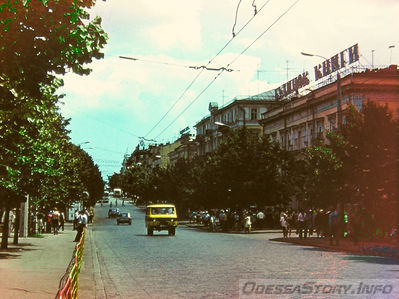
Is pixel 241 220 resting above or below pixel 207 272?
above

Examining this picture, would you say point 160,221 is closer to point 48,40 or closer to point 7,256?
point 7,256

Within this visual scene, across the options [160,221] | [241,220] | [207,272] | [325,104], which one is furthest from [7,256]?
[325,104]

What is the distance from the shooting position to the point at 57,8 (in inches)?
413

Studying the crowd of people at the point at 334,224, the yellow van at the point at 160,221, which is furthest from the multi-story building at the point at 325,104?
the yellow van at the point at 160,221

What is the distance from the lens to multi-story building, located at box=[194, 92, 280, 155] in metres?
82.9

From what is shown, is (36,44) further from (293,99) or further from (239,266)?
(293,99)

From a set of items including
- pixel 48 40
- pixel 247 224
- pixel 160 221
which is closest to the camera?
pixel 48 40

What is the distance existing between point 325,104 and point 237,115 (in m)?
30.7

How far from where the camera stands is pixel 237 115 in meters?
84.5

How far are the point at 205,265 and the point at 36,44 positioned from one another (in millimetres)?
9655

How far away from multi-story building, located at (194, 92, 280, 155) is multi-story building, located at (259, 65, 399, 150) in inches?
385

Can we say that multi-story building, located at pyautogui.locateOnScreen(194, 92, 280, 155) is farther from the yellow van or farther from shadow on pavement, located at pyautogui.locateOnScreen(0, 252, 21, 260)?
shadow on pavement, located at pyautogui.locateOnScreen(0, 252, 21, 260)

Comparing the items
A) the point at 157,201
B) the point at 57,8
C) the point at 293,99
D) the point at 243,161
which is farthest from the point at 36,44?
the point at 157,201

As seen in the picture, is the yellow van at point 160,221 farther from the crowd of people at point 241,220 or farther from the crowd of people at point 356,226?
the crowd of people at point 356,226
